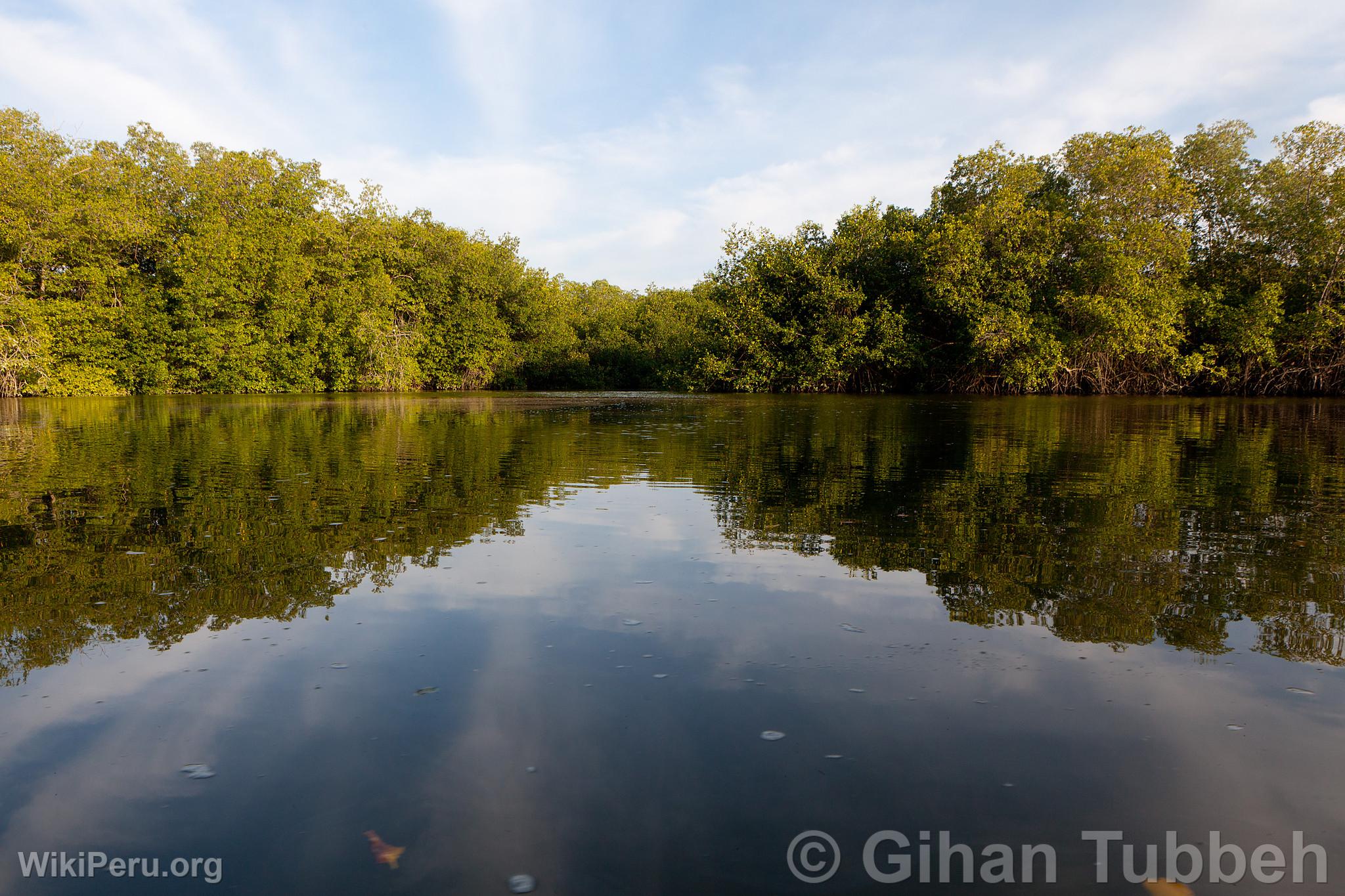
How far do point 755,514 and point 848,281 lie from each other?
1366 inches

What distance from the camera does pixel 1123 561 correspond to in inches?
201

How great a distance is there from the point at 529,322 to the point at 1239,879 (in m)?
55.3

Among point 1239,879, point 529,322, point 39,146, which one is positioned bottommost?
point 1239,879

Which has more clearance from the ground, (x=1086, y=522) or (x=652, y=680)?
(x=1086, y=522)

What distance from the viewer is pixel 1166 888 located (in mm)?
2031

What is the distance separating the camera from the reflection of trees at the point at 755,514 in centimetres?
417

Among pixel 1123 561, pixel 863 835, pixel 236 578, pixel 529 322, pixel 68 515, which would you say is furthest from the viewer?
pixel 529 322

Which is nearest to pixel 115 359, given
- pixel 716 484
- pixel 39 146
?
pixel 39 146

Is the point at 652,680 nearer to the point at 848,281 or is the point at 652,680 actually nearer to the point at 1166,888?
the point at 1166,888

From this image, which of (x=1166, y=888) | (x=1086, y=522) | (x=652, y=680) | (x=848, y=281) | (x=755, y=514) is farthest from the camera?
(x=848, y=281)

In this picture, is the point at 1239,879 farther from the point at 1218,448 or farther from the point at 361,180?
the point at 361,180

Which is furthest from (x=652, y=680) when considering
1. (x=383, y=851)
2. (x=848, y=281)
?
(x=848, y=281)

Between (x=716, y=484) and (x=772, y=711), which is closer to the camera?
(x=772, y=711)

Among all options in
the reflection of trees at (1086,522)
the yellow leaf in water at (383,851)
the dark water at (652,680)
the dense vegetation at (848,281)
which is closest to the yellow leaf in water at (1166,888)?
the dark water at (652,680)
